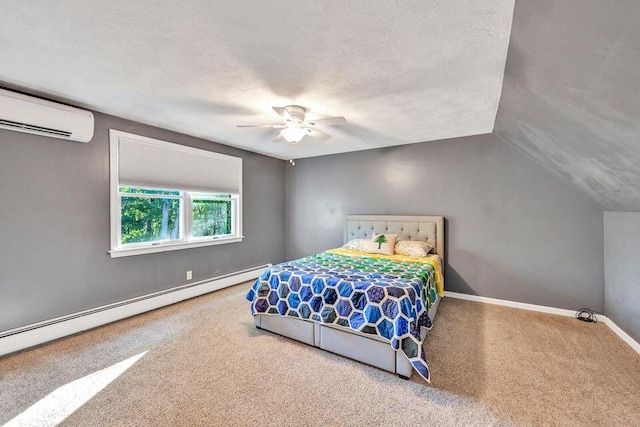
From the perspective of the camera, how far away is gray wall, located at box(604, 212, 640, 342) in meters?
2.47

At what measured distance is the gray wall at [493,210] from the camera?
3.19 meters

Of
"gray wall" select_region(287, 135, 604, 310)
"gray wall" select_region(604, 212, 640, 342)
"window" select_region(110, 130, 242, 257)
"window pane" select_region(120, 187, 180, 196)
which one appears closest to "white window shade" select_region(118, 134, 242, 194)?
"window" select_region(110, 130, 242, 257)

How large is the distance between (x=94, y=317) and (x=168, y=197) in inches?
63.3

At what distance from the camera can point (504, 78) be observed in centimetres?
206

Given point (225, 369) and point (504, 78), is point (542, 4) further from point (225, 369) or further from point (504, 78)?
point (225, 369)

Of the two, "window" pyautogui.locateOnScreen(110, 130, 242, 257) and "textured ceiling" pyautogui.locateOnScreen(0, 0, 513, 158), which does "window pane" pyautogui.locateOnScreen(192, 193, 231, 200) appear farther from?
"textured ceiling" pyautogui.locateOnScreen(0, 0, 513, 158)

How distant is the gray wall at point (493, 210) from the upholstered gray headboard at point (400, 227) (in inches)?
6.4

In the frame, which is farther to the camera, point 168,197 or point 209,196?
point 209,196

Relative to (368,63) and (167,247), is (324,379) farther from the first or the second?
(167,247)

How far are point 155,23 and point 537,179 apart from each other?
425 cm

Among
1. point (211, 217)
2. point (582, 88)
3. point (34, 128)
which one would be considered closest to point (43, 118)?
point (34, 128)

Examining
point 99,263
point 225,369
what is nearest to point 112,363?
point 225,369

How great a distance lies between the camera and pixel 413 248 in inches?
145

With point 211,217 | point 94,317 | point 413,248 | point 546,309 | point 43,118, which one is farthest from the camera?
point 211,217
